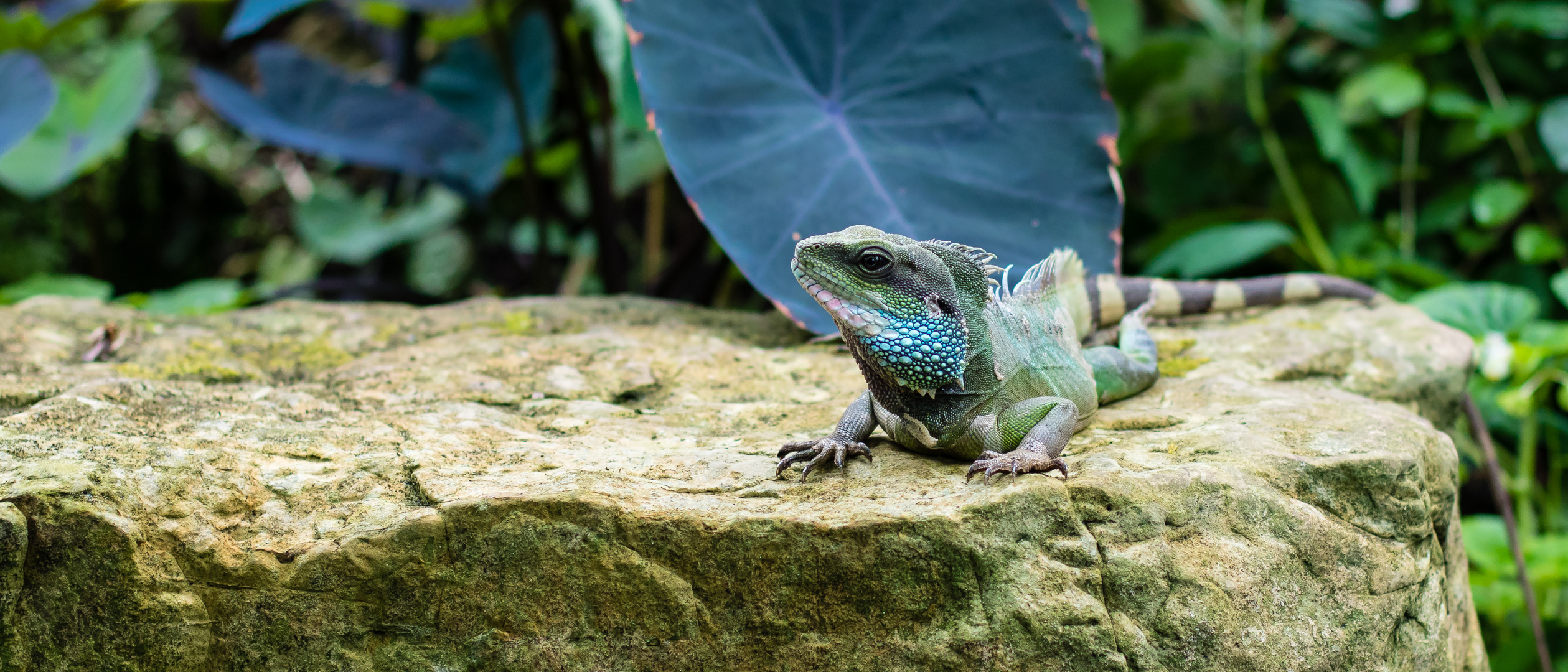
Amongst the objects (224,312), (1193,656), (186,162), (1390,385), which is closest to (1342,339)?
(1390,385)

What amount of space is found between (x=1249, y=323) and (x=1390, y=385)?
678 millimetres

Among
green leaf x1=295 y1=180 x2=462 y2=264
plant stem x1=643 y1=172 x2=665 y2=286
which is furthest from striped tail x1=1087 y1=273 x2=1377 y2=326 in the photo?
green leaf x1=295 y1=180 x2=462 y2=264

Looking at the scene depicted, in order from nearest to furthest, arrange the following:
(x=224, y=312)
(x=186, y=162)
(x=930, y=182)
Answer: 1. (x=930, y=182)
2. (x=224, y=312)
3. (x=186, y=162)

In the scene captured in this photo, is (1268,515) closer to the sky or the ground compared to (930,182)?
closer to the ground

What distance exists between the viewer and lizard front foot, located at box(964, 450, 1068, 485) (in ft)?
7.39

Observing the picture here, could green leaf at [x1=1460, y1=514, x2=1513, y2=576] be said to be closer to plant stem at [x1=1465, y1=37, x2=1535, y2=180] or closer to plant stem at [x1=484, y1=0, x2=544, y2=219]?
plant stem at [x1=1465, y1=37, x2=1535, y2=180]

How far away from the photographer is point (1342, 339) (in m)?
3.53

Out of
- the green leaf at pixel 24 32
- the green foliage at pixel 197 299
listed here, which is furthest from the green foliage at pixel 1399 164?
→ the green leaf at pixel 24 32

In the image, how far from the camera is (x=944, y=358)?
7.92ft

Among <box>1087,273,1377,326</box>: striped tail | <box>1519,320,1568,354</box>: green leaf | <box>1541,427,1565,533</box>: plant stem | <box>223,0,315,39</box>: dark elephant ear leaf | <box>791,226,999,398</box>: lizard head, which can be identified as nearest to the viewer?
<box>791,226,999,398</box>: lizard head

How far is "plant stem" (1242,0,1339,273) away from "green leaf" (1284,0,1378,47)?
0.37 meters

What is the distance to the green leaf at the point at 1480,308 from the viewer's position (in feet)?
12.7

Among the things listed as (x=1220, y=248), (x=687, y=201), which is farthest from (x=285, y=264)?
(x=1220, y=248)

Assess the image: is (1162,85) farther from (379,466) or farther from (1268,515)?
(379,466)
